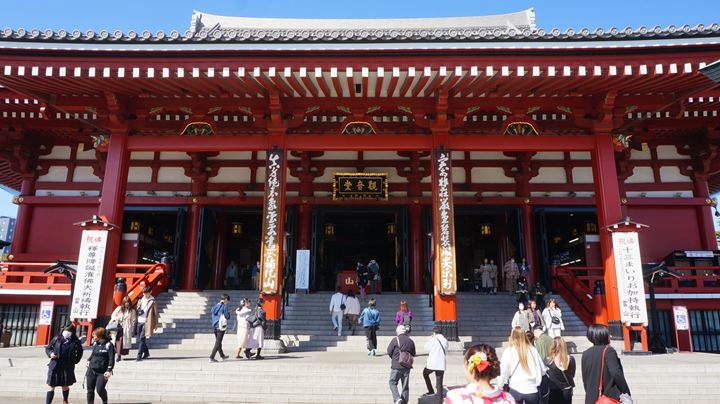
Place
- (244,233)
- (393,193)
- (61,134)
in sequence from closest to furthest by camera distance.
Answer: (61,134)
(393,193)
(244,233)

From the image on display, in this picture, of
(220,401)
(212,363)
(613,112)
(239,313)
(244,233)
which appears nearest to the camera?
(220,401)

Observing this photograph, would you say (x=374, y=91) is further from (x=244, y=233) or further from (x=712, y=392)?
(x=244, y=233)

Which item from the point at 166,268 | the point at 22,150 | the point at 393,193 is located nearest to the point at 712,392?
the point at 393,193

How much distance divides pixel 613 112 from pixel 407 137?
16.9ft

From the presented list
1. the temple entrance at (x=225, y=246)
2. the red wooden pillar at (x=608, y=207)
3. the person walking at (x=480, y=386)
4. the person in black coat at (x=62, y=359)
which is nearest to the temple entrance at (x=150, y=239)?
the temple entrance at (x=225, y=246)

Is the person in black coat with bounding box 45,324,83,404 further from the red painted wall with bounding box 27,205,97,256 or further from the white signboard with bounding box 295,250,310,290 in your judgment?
the red painted wall with bounding box 27,205,97,256

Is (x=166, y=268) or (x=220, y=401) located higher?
(x=166, y=268)

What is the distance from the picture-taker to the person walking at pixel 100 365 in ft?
22.6

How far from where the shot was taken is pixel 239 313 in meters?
10.3

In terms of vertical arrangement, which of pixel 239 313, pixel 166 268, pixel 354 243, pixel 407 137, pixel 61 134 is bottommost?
pixel 239 313

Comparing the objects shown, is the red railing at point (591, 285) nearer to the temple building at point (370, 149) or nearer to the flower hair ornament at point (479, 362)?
the temple building at point (370, 149)

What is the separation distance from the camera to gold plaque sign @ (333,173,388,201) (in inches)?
662

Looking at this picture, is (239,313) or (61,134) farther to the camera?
(61,134)

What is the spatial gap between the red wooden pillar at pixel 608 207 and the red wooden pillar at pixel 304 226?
9.37 m
